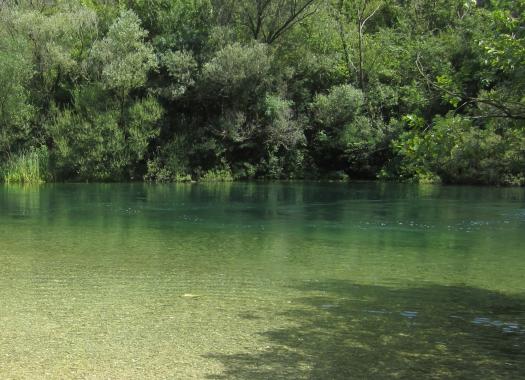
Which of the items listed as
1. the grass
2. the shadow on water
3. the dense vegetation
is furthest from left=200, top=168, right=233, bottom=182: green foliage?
the shadow on water

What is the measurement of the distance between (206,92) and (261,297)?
43.5 metres

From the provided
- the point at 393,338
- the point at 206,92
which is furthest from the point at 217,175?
the point at 393,338

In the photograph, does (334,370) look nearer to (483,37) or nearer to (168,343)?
(168,343)

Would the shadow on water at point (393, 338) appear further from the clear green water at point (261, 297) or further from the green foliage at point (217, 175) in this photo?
the green foliage at point (217, 175)

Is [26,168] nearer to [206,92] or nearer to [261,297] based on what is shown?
[206,92]

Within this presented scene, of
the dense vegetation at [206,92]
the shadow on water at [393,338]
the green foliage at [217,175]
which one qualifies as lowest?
the shadow on water at [393,338]

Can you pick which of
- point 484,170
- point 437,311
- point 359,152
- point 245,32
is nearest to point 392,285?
point 437,311

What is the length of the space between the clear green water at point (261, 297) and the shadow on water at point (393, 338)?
1.1 inches

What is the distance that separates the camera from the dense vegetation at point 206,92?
2039 inches

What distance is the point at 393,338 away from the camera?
9.09m

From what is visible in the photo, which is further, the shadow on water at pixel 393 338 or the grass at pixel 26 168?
the grass at pixel 26 168

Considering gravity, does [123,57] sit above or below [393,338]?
above

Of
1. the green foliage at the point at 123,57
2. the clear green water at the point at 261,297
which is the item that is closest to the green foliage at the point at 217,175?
the green foliage at the point at 123,57

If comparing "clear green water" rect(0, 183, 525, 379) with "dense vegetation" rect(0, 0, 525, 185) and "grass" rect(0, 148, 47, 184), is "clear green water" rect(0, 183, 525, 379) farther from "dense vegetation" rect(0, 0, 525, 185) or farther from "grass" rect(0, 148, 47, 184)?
"dense vegetation" rect(0, 0, 525, 185)
